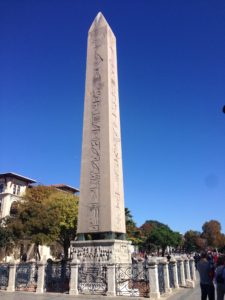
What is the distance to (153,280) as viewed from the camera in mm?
11172

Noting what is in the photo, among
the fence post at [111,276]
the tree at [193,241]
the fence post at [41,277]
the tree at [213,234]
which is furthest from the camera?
the tree at [193,241]

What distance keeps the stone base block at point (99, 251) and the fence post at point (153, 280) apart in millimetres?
1384

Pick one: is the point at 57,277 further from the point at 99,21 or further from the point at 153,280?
the point at 99,21

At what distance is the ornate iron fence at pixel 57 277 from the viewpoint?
43.7ft

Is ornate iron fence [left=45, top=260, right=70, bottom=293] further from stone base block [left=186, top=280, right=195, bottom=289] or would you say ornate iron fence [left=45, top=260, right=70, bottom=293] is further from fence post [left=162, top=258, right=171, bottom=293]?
stone base block [left=186, top=280, right=195, bottom=289]

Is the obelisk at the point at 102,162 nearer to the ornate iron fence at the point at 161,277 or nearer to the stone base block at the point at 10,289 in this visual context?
the ornate iron fence at the point at 161,277

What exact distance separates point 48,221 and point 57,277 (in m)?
19.0

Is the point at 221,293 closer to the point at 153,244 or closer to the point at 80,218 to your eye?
the point at 80,218

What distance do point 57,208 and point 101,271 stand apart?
2298 centimetres

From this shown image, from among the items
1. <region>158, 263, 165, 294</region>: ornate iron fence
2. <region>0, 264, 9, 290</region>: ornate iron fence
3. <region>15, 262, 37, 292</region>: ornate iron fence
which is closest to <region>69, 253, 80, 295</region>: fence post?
<region>15, 262, 37, 292</region>: ornate iron fence

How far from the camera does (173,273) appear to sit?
15000mm

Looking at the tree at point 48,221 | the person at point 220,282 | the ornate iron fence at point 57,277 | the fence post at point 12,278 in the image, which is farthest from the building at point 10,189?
the person at point 220,282

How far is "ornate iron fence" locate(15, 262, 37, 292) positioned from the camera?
14.1 meters

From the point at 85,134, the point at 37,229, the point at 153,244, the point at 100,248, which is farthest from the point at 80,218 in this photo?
the point at 153,244
